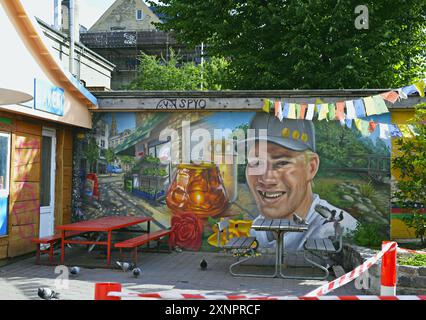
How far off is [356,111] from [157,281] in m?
4.75

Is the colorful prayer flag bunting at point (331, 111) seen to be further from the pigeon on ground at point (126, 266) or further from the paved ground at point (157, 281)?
the pigeon on ground at point (126, 266)

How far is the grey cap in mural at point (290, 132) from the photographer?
36.9 feet

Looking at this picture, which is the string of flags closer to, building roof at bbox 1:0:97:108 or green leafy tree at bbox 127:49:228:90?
building roof at bbox 1:0:97:108

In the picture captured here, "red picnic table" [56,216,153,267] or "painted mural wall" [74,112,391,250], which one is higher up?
"painted mural wall" [74,112,391,250]

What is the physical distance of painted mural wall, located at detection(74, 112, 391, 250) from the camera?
11133mm

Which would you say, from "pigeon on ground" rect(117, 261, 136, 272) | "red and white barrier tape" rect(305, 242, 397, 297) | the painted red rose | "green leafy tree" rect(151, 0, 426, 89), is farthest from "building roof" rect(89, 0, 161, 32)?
"red and white barrier tape" rect(305, 242, 397, 297)

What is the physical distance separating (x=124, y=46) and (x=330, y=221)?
39418 millimetres

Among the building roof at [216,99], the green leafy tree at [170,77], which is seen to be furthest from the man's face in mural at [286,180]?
the green leafy tree at [170,77]

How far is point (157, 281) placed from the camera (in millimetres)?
8422

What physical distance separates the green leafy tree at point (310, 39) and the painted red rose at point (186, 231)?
23.6 ft

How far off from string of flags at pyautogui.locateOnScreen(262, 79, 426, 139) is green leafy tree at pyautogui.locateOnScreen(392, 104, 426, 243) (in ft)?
0.74

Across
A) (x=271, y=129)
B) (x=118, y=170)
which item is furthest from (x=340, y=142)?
(x=118, y=170)

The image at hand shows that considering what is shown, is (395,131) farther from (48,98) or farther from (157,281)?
(48,98)

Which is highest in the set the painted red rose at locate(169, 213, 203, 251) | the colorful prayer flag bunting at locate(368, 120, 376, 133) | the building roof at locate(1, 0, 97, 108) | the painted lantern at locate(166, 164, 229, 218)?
the building roof at locate(1, 0, 97, 108)
